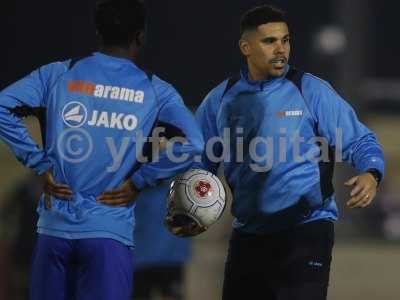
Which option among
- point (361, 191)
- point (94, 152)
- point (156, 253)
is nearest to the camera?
point (94, 152)

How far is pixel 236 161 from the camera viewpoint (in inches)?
233

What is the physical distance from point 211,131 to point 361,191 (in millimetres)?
1019

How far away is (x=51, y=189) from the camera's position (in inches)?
208

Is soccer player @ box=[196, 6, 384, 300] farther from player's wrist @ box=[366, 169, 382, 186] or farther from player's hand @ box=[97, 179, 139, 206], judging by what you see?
player's hand @ box=[97, 179, 139, 206]

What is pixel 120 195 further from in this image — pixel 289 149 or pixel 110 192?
pixel 289 149

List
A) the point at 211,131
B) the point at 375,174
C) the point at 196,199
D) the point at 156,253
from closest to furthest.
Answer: the point at 375,174, the point at 196,199, the point at 211,131, the point at 156,253

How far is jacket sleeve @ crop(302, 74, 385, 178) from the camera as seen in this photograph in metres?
5.65

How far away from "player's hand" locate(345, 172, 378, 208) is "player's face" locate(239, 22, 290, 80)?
798mm

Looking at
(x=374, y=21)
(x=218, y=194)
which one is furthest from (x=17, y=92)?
(x=374, y=21)

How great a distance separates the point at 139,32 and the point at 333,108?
3.37ft

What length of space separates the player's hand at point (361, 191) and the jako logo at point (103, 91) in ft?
3.39

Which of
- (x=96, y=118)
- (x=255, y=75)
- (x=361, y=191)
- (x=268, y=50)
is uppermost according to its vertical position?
(x=268, y=50)

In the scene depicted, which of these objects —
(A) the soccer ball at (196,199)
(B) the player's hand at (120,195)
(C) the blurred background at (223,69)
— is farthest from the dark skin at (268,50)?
(C) the blurred background at (223,69)

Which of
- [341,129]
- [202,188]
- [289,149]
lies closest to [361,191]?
[341,129]
